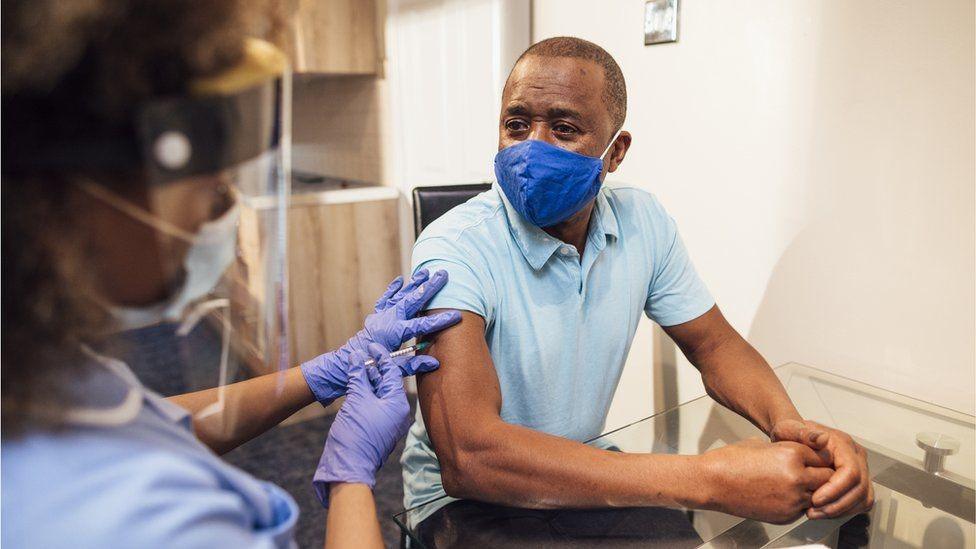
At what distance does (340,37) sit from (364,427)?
256 centimetres

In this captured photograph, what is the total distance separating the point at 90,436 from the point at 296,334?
2.53m

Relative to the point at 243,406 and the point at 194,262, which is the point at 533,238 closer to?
the point at 243,406

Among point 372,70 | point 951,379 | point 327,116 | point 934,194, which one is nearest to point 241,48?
point 934,194

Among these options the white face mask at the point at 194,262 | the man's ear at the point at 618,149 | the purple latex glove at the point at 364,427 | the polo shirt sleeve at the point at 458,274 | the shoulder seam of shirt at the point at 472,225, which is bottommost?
the purple latex glove at the point at 364,427

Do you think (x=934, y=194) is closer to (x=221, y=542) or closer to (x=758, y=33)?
(x=758, y=33)

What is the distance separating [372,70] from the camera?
3225 millimetres

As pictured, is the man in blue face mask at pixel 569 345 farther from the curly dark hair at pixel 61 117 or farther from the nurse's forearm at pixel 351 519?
the curly dark hair at pixel 61 117

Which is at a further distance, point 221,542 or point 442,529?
point 442,529

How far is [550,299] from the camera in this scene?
1.23m

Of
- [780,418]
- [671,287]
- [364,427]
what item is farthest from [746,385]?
[364,427]

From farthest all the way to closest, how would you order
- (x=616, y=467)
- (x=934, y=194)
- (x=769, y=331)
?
(x=769, y=331) < (x=934, y=194) < (x=616, y=467)

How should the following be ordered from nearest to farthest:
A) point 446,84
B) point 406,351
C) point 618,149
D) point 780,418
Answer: point 406,351
point 780,418
point 618,149
point 446,84

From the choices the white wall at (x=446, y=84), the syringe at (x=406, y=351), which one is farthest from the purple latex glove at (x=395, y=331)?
the white wall at (x=446, y=84)

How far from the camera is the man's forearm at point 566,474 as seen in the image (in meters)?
0.94
